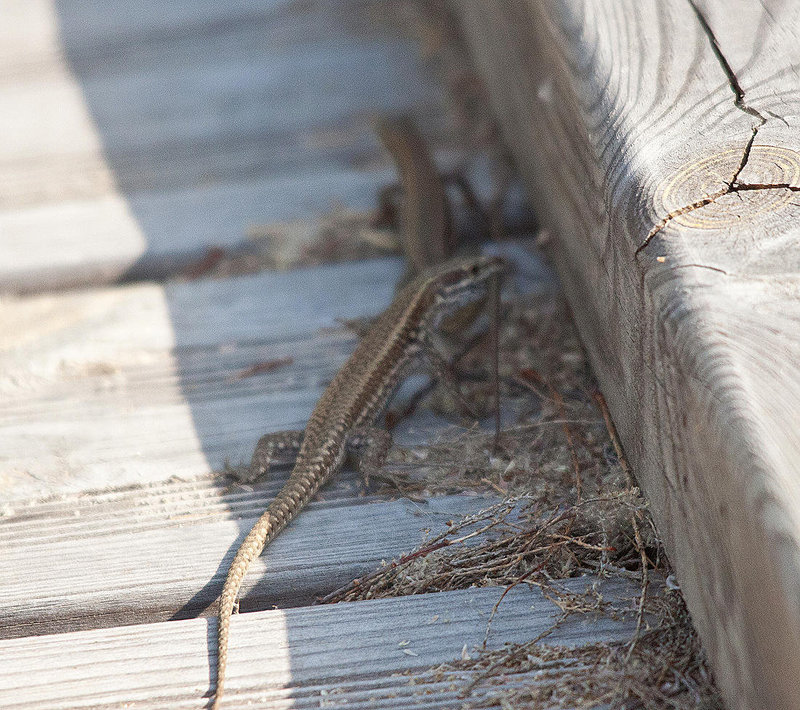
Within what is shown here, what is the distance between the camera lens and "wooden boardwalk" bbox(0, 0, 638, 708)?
1581 millimetres

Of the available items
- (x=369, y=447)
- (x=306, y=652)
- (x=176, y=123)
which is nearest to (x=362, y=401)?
(x=369, y=447)

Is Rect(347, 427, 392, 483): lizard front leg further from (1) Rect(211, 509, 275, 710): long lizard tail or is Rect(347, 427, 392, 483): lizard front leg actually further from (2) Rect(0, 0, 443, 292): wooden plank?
(2) Rect(0, 0, 443, 292): wooden plank

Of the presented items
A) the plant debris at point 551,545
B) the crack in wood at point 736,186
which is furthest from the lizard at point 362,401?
the crack in wood at point 736,186

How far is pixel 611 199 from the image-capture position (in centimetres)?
174

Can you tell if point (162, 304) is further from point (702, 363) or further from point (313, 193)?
point (702, 363)

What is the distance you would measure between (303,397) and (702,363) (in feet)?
4.72

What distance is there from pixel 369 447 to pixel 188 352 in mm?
750

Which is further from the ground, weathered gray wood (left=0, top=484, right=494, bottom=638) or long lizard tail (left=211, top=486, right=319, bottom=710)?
long lizard tail (left=211, top=486, right=319, bottom=710)

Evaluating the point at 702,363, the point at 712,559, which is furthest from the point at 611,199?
the point at 712,559

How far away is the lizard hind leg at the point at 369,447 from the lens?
216 cm

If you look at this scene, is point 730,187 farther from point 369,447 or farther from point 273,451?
point 273,451

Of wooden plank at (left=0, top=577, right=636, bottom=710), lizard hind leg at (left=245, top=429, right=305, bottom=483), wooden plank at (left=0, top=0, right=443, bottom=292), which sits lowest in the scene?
lizard hind leg at (left=245, top=429, right=305, bottom=483)

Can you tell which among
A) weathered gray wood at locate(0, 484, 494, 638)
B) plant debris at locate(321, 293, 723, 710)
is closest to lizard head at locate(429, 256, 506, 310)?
plant debris at locate(321, 293, 723, 710)

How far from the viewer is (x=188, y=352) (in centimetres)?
267
